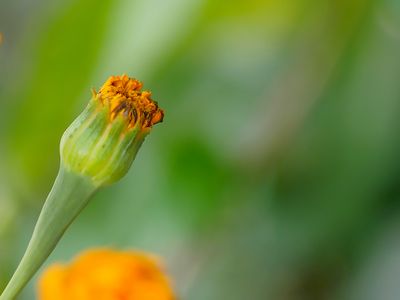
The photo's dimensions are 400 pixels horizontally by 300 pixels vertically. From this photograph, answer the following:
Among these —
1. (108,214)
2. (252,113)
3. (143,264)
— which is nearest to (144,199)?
(108,214)

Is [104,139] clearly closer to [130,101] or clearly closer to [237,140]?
[130,101]

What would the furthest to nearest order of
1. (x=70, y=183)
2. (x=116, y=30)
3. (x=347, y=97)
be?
(x=347, y=97) → (x=116, y=30) → (x=70, y=183)

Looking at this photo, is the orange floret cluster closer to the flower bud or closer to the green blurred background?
the flower bud

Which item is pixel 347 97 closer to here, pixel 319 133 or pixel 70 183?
pixel 319 133

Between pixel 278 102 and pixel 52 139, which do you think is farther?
pixel 278 102

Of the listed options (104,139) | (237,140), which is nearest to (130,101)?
(104,139)

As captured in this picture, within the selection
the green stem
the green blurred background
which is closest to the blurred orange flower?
the green stem
